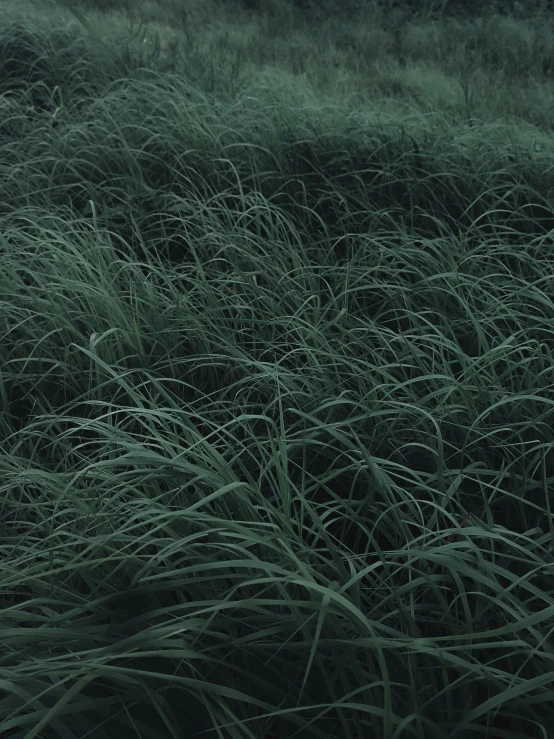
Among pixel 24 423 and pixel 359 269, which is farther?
pixel 359 269

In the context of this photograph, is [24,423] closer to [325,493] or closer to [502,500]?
[325,493]

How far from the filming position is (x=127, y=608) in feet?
3.75

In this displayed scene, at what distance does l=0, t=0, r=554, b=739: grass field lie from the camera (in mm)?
1056

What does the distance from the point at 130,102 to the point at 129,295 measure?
4.90ft

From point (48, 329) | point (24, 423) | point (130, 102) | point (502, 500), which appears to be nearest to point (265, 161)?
point (130, 102)

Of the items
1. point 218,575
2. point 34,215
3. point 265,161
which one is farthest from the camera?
point 265,161

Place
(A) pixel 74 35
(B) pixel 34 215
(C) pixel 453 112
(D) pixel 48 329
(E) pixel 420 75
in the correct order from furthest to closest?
(E) pixel 420 75 < (A) pixel 74 35 < (C) pixel 453 112 < (B) pixel 34 215 < (D) pixel 48 329

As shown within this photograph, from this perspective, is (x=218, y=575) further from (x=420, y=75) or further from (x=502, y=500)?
(x=420, y=75)

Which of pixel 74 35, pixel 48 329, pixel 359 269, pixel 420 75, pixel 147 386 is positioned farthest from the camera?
pixel 420 75

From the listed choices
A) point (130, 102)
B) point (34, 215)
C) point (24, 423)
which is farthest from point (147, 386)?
point (130, 102)

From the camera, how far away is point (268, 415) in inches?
67.4

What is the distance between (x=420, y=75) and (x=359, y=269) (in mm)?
3018

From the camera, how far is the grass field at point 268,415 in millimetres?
1056

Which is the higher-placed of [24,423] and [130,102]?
[130,102]
